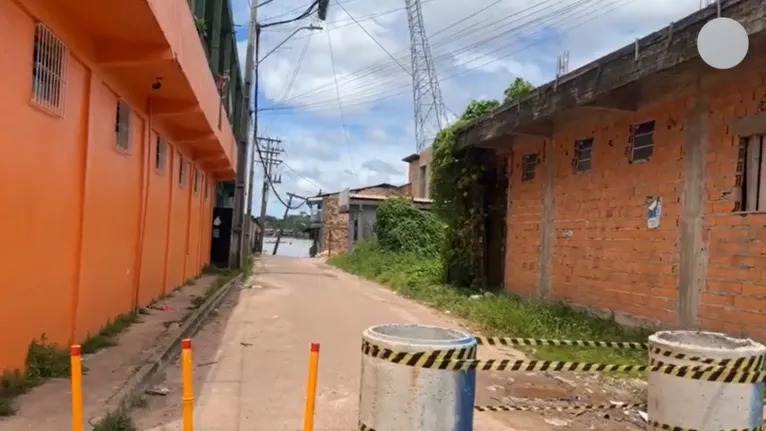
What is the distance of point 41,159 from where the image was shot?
662 cm

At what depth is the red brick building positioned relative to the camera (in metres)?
8.45

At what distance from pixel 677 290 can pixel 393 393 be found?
674cm

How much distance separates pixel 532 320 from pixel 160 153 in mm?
7768

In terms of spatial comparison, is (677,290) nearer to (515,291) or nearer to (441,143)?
(515,291)

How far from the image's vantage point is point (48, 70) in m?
6.82

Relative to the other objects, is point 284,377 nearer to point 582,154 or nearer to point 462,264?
point 582,154

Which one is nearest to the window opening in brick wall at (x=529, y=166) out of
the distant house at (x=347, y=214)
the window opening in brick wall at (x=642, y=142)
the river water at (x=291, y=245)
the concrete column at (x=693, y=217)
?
the window opening in brick wall at (x=642, y=142)

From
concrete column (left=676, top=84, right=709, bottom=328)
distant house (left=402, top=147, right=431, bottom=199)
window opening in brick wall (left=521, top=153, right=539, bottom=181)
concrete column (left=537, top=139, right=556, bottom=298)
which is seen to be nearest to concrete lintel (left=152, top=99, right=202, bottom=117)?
concrete column (left=537, top=139, right=556, bottom=298)

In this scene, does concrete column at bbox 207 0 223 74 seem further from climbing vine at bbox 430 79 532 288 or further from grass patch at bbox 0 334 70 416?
grass patch at bbox 0 334 70 416

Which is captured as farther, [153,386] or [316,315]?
[316,315]

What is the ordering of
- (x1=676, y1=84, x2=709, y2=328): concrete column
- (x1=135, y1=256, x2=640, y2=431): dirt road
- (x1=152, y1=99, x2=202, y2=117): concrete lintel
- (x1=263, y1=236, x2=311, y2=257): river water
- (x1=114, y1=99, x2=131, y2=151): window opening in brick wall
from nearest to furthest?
(x1=135, y1=256, x2=640, y2=431): dirt road, (x1=676, y1=84, x2=709, y2=328): concrete column, (x1=114, y1=99, x2=131, y2=151): window opening in brick wall, (x1=152, y1=99, x2=202, y2=117): concrete lintel, (x1=263, y1=236, x2=311, y2=257): river water

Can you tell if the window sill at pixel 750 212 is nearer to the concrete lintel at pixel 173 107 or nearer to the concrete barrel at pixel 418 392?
the concrete barrel at pixel 418 392

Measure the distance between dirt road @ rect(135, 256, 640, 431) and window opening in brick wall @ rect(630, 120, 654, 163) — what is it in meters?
3.66

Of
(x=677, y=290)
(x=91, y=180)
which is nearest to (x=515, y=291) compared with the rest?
(x=677, y=290)
